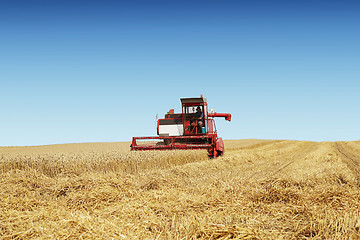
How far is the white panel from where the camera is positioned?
1529cm

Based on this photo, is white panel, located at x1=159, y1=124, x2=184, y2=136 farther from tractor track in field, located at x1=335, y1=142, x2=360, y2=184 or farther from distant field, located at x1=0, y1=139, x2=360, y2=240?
tractor track in field, located at x1=335, y1=142, x2=360, y2=184

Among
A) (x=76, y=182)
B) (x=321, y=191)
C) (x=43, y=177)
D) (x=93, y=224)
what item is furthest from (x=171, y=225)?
(x=43, y=177)

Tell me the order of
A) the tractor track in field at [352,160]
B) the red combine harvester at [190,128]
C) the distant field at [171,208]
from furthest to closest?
the red combine harvester at [190,128] < the tractor track in field at [352,160] < the distant field at [171,208]

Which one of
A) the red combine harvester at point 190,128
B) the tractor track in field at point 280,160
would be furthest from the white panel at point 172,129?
the tractor track in field at point 280,160

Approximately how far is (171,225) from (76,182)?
3.91m

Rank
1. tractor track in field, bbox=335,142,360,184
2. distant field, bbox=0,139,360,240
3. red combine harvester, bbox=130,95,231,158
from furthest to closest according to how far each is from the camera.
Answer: red combine harvester, bbox=130,95,231,158
tractor track in field, bbox=335,142,360,184
distant field, bbox=0,139,360,240

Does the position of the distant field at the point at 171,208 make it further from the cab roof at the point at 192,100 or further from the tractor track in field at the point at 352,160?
the cab roof at the point at 192,100

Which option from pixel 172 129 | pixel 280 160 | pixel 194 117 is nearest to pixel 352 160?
pixel 280 160

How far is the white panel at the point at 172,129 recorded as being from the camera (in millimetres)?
15289

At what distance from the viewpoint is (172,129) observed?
50.4 ft

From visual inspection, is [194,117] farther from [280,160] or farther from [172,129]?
[280,160]

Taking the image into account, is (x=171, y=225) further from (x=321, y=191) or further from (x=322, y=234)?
(x=321, y=191)

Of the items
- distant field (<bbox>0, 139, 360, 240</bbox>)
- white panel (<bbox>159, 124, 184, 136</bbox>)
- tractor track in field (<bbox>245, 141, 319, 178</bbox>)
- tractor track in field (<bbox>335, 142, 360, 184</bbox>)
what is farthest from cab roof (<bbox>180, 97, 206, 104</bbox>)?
tractor track in field (<bbox>335, 142, 360, 184</bbox>)

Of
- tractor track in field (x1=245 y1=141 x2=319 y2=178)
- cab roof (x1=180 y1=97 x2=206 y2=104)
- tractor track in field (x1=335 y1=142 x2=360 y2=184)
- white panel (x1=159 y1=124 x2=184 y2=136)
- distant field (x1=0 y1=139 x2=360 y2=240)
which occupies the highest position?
cab roof (x1=180 y1=97 x2=206 y2=104)
